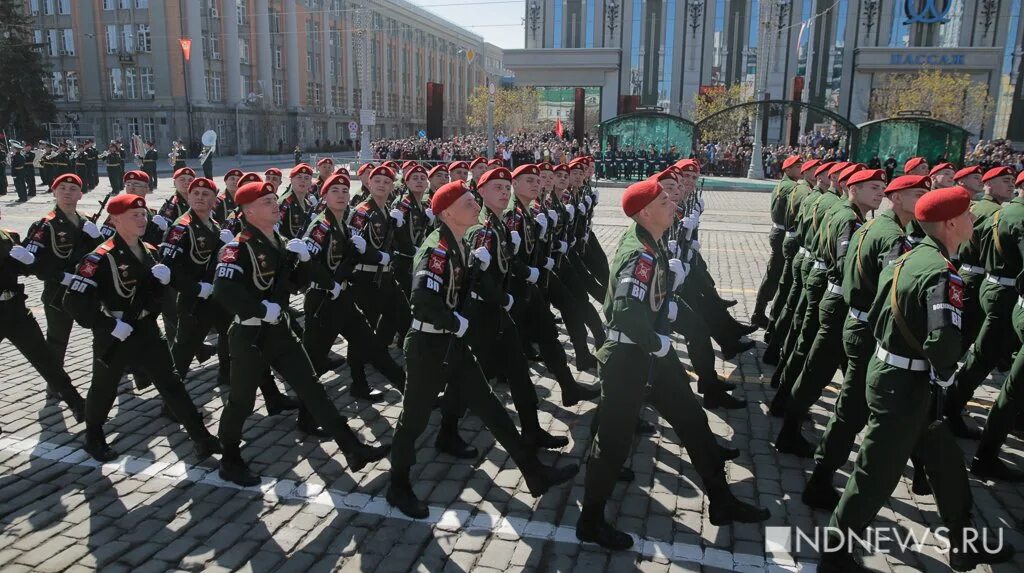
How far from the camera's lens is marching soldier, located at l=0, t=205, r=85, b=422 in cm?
598

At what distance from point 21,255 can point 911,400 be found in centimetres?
667

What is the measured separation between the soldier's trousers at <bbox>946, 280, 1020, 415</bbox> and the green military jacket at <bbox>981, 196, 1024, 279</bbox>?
15 centimetres

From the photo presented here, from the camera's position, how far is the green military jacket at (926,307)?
352 centimetres

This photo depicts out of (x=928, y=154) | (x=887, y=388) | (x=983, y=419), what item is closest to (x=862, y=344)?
(x=887, y=388)

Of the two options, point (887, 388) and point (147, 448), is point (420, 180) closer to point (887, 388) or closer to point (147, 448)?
point (147, 448)

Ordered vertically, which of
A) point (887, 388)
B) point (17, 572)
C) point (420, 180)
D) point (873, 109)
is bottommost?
point (17, 572)

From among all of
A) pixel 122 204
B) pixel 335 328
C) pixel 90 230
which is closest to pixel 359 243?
pixel 335 328

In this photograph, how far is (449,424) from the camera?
18.7 ft

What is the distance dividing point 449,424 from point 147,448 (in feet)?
8.04

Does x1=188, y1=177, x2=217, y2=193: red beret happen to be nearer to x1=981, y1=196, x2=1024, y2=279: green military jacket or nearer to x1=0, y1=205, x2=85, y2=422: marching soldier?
x1=0, y1=205, x2=85, y2=422: marching soldier

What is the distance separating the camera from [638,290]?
4.05 metres

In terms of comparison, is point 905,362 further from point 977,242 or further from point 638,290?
point 977,242

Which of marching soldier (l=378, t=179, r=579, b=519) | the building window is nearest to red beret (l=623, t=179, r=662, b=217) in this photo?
marching soldier (l=378, t=179, r=579, b=519)

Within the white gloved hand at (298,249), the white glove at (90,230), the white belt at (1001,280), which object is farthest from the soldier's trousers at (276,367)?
the white belt at (1001,280)
